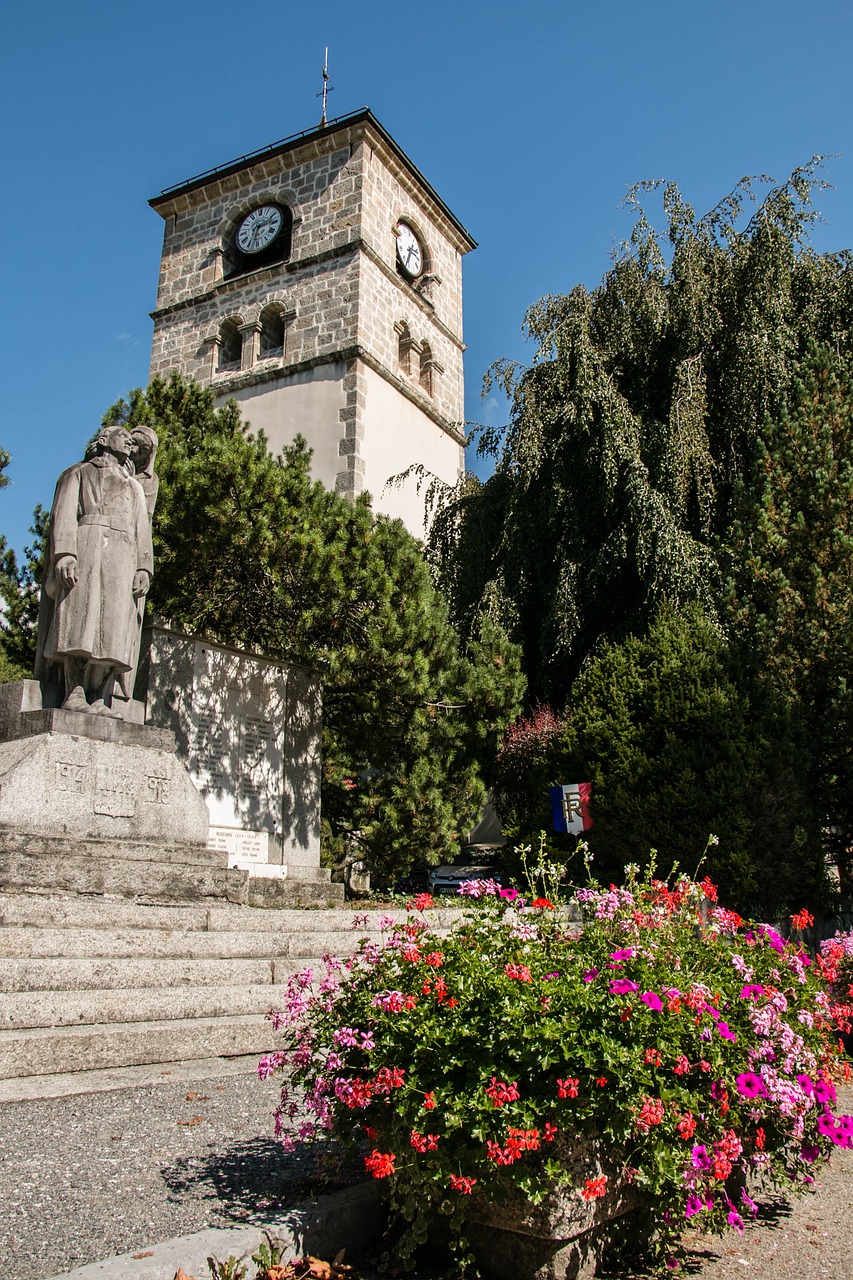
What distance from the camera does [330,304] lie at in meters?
20.1

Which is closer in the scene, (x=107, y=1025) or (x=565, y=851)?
(x=107, y=1025)

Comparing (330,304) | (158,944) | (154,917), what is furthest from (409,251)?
(158,944)

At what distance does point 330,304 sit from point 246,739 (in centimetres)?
1323

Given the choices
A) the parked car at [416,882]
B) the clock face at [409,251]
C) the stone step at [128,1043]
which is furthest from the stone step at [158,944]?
the clock face at [409,251]

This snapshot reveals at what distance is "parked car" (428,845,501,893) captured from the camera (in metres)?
14.8

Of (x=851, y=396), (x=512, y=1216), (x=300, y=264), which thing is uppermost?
(x=300, y=264)

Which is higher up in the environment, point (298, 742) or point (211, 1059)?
point (298, 742)

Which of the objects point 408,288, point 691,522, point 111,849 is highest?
point 408,288

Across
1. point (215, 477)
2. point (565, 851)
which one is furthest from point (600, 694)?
point (215, 477)

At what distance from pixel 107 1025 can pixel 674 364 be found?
11397mm

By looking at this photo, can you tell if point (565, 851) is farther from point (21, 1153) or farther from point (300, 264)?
point (300, 264)

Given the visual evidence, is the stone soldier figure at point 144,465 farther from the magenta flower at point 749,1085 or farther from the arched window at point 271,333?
the arched window at point 271,333

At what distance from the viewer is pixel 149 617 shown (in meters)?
10.7

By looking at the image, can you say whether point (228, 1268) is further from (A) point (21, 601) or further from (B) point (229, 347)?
(B) point (229, 347)
